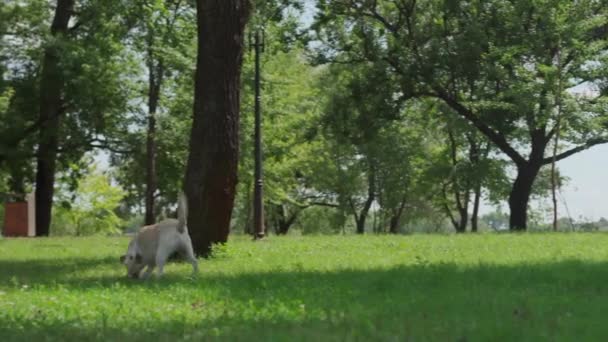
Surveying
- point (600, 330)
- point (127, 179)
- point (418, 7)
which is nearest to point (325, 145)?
point (127, 179)

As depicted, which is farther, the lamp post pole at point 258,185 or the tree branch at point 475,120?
the tree branch at point 475,120

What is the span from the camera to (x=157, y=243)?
1305 cm

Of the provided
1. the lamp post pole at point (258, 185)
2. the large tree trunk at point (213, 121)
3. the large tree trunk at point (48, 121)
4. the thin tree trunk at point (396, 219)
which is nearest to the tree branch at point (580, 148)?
the lamp post pole at point (258, 185)

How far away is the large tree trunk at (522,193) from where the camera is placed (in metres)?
39.3

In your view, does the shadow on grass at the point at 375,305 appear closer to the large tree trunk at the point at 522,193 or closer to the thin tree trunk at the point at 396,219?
the large tree trunk at the point at 522,193

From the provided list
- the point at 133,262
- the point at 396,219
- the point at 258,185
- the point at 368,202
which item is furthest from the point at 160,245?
the point at 396,219

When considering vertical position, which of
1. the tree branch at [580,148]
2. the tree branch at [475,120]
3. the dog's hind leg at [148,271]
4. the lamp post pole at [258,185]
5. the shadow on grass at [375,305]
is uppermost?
the tree branch at [475,120]

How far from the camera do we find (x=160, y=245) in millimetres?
12844

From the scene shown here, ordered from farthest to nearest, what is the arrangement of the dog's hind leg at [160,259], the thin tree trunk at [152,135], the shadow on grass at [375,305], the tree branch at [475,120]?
the thin tree trunk at [152,135] < the tree branch at [475,120] < the dog's hind leg at [160,259] < the shadow on grass at [375,305]

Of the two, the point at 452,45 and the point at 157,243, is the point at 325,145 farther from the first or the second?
the point at 157,243

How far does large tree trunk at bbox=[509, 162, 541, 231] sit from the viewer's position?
39.3 metres

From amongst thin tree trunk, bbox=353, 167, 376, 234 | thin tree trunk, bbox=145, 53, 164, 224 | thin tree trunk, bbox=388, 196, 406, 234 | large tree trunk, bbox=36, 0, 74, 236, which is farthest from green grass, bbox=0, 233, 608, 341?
thin tree trunk, bbox=388, 196, 406, 234

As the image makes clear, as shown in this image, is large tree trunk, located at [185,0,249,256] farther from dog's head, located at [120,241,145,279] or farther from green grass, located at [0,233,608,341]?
dog's head, located at [120,241,145,279]

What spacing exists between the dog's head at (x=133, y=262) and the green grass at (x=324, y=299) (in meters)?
0.26
